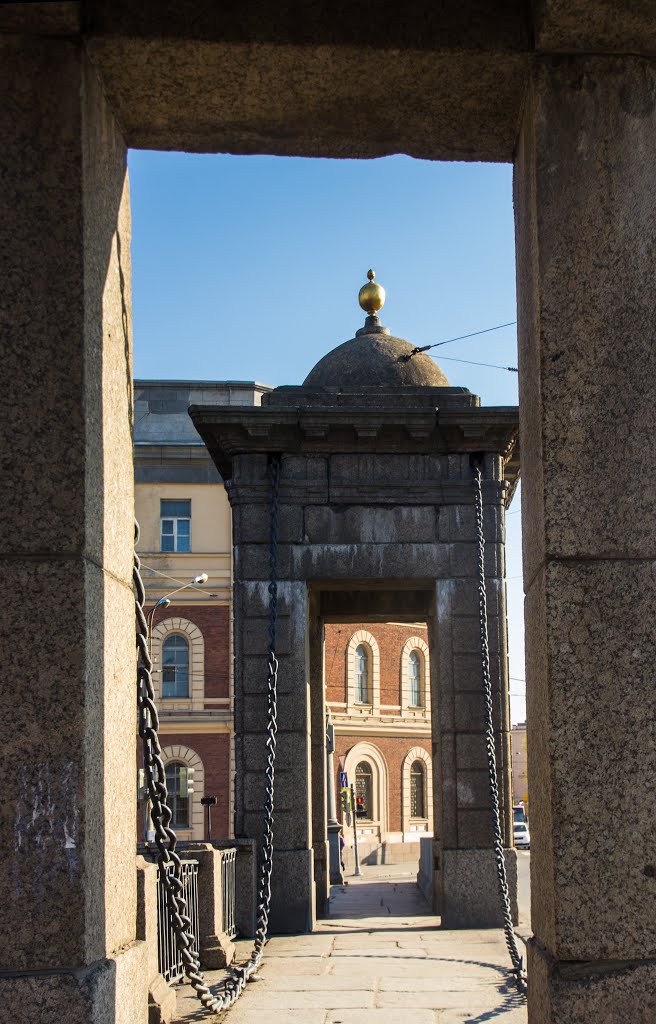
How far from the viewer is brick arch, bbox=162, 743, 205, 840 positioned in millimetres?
41531

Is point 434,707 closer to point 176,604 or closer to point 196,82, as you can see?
point 196,82

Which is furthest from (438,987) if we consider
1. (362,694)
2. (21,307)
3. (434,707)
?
(362,694)

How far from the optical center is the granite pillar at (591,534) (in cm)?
432

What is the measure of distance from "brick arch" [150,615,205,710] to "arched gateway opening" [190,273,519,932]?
1085 inches

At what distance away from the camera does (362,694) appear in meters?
50.8

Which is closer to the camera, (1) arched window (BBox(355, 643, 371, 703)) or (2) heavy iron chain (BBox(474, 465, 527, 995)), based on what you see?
(2) heavy iron chain (BBox(474, 465, 527, 995))

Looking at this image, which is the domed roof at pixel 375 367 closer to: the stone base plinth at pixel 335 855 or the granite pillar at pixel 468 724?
the granite pillar at pixel 468 724

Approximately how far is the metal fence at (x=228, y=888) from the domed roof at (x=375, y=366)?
5.96 metres

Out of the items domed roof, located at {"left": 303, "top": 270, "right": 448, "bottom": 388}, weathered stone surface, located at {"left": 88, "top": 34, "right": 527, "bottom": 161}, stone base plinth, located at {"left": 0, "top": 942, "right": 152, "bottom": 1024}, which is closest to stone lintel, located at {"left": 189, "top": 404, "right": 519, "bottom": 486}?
domed roof, located at {"left": 303, "top": 270, "right": 448, "bottom": 388}

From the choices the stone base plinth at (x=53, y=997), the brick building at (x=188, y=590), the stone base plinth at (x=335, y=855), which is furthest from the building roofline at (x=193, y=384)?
the stone base plinth at (x=53, y=997)

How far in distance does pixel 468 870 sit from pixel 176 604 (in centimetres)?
2937

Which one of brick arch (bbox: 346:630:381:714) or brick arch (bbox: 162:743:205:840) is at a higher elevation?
brick arch (bbox: 346:630:381:714)

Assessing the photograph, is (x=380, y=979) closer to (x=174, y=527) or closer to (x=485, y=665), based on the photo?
(x=485, y=665)

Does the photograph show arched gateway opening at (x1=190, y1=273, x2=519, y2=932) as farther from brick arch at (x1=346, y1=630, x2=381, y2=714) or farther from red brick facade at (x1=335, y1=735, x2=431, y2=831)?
red brick facade at (x1=335, y1=735, x2=431, y2=831)
